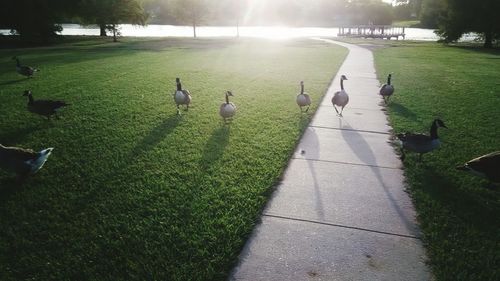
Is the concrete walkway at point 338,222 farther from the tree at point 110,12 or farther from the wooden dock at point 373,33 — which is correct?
the wooden dock at point 373,33

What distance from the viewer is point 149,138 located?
29.5 ft

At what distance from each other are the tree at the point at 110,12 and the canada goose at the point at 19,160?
50.4m

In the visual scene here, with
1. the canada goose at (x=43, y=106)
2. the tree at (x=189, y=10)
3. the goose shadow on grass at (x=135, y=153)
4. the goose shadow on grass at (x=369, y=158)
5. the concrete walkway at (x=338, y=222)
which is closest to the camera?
the concrete walkway at (x=338, y=222)

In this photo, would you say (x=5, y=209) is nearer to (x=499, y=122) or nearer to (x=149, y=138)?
(x=149, y=138)

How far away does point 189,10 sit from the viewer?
69125 mm

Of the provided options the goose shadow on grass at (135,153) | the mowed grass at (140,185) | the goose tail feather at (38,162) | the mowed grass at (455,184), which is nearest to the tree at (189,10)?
the mowed grass at (140,185)

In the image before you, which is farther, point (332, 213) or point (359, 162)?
point (359, 162)

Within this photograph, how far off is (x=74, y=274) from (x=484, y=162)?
6.90 meters

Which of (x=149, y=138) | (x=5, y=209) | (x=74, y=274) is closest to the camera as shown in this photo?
(x=74, y=274)

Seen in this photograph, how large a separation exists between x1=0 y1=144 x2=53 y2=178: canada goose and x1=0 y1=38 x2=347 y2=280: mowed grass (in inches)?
14.6

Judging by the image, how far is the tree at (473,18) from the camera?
42.9 metres

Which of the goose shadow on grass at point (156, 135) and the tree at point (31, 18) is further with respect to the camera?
the tree at point (31, 18)

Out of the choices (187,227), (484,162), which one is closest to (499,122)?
(484,162)

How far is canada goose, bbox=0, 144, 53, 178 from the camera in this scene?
6.31m
